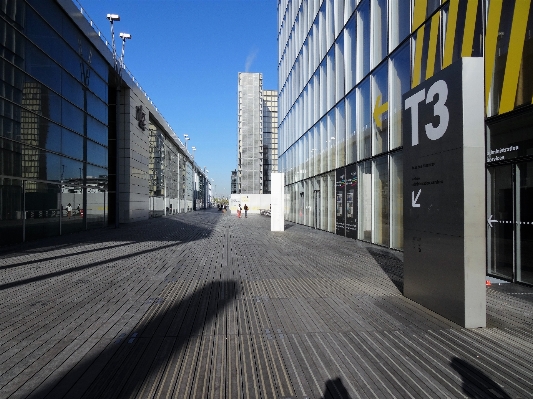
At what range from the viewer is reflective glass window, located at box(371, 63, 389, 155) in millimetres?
14180

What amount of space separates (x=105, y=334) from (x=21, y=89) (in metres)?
14.0

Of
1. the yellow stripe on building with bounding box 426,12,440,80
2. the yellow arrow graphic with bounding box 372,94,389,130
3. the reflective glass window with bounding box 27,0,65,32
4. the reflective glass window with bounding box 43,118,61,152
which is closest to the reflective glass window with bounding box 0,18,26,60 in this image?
the reflective glass window with bounding box 27,0,65,32

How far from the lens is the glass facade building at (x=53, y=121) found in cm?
1495

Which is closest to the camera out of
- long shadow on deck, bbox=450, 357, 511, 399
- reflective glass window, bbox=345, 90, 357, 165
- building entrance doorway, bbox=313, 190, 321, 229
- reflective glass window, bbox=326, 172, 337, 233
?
long shadow on deck, bbox=450, 357, 511, 399

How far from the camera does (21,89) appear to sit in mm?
15586

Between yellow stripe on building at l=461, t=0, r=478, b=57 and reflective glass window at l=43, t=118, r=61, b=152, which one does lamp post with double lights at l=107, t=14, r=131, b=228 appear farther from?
yellow stripe on building at l=461, t=0, r=478, b=57

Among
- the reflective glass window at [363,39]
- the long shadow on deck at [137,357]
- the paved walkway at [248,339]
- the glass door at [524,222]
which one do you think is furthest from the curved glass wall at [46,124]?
the glass door at [524,222]

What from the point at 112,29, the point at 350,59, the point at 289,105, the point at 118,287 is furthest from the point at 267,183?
the point at 118,287

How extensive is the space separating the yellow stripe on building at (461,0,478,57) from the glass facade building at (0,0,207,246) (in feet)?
48.1

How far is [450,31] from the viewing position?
10.0m

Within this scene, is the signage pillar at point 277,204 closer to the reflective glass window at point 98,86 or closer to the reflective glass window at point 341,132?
the reflective glass window at point 341,132

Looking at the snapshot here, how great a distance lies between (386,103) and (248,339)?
37.2 ft

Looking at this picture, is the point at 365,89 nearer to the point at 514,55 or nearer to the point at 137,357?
the point at 514,55

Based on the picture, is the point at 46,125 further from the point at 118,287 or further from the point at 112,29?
the point at 118,287
